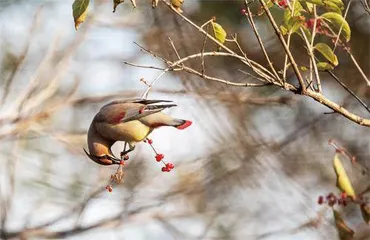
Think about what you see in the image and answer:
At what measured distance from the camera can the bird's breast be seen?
1408mm

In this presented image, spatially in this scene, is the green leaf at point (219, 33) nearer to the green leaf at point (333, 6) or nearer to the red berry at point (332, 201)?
the green leaf at point (333, 6)

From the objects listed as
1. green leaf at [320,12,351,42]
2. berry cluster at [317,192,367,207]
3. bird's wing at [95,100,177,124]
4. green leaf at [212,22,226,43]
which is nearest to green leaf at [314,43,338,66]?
green leaf at [320,12,351,42]

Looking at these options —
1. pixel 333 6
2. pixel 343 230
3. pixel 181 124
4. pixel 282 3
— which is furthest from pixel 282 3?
pixel 343 230

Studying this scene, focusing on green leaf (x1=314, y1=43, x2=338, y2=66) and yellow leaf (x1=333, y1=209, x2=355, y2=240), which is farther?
green leaf (x1=314, y1=43, x2=338, y2=66)

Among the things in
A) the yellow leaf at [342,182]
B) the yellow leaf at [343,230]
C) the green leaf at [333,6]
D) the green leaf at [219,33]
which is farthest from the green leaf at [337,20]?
the yellow leaf at [343,230]

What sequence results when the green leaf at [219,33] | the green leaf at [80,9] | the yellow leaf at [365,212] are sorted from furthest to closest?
1. the green leaf at [219,33]
2. the green leaf at [80,9]
3. the yellow leaf at [365,212]

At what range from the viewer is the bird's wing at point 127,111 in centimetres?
141

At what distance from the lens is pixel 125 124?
1.40 m

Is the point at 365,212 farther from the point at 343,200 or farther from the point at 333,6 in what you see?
the point at 333,6

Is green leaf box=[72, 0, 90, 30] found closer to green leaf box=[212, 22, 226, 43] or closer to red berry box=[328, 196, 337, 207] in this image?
green leaf box=[212, 22, 226, 43]

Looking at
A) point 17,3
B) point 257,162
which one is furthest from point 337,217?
point 17,3

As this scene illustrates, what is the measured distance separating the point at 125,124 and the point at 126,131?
14mm

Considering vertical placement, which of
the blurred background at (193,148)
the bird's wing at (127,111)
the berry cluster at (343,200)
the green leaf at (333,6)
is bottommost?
the blurred background at (193,148)

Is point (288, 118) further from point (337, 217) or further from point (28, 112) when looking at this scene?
point (337, 217)
